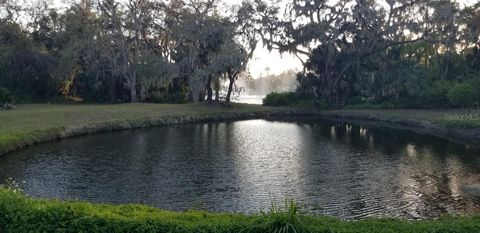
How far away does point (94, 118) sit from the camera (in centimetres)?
4534

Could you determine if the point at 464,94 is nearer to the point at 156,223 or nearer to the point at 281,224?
the point at 281,224

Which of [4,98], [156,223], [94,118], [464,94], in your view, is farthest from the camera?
[464,94]

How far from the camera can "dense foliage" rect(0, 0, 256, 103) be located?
61.6 metres

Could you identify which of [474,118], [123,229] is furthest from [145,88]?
[123,229]

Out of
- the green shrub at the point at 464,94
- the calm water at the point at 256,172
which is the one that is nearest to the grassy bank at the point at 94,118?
the calm water at the point at 256,172

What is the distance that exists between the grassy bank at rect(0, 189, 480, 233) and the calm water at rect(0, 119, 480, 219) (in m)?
6.52

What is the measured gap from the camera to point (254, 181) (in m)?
22.9

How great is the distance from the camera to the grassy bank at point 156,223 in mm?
10391

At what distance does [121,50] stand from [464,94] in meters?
41.6

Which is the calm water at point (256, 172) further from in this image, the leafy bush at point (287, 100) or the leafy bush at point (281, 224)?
the leafy bush at point (287, 100)

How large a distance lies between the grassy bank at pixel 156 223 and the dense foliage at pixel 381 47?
53.4m

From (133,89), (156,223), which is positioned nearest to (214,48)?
(133,89)

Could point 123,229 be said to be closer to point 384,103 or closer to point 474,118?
point 474,118

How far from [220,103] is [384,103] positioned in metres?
21.7
